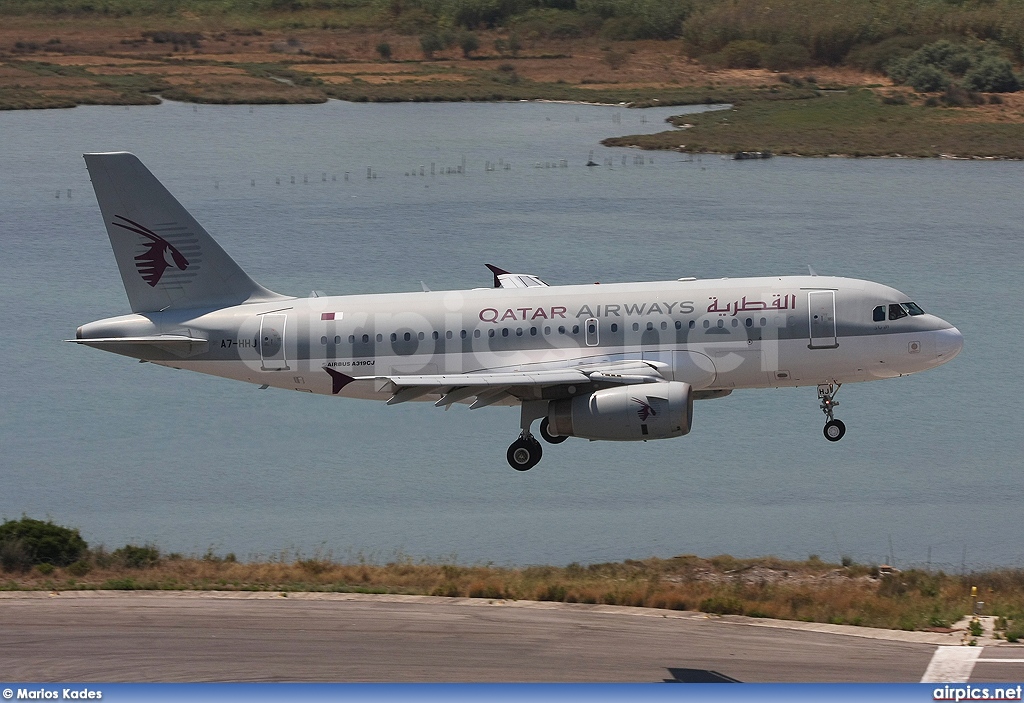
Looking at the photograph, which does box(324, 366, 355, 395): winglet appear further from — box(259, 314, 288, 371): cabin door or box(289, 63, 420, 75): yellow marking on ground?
box(289, 63, 420, 75): yellow marking on ground

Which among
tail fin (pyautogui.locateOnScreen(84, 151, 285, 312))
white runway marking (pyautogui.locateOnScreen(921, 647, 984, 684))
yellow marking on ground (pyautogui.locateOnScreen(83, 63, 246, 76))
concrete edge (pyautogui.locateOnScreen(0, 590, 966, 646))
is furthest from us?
yellow marking on ground (pyautogui.locateOnScreen(83, 63, 246, 76))

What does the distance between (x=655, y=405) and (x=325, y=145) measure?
101670 millimetres

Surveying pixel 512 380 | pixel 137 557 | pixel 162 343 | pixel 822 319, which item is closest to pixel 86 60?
pixel 137 557

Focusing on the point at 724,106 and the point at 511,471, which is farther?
the point at 724,106

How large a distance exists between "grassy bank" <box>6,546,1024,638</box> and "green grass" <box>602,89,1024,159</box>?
8747 cm

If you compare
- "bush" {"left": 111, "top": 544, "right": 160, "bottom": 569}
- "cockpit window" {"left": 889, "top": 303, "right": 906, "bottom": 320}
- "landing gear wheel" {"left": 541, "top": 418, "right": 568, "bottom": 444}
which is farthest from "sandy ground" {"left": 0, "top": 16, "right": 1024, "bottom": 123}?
"landing gear wheel" {"left": 541, "top": 418, "right": 568, "bottom": 444}

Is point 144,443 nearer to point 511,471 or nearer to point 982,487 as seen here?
point 511,471

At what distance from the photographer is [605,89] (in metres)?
174

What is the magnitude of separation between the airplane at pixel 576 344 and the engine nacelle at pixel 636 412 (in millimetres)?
44

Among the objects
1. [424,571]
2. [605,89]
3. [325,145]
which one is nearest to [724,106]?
[605,89]

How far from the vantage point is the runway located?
38.8 metres

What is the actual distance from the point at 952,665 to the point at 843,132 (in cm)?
11568

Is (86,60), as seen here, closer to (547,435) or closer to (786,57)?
(786,57)

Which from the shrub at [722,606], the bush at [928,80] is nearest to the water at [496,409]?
the shrub at [722,606]
